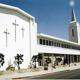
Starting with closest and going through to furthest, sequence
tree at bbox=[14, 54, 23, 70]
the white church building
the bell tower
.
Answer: the white church building
tree at bbox=[14, 54, 23, 70]
the bell tower

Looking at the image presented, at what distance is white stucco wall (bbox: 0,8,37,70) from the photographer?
82.0ft

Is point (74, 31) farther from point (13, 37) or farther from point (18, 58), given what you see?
point (18, 58)

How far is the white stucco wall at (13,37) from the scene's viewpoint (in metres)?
25.0

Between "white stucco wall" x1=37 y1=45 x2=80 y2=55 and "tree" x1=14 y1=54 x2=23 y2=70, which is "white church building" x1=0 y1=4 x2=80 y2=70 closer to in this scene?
"white stucco wall" x1=37 y1=45 x2=80 y2=55

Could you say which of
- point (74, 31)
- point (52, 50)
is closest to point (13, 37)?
point (52, 50)

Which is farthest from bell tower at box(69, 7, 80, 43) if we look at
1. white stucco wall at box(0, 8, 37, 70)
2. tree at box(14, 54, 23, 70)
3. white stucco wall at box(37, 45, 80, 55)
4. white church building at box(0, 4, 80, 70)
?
tree at box(14, 54, 23, 70)

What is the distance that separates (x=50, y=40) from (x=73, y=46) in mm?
16851

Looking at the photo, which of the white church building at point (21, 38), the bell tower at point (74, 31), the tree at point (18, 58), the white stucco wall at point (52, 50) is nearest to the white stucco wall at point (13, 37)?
the white church building at point (21, 38)

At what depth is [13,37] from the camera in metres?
26.5

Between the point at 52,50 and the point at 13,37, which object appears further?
the point at 52,50

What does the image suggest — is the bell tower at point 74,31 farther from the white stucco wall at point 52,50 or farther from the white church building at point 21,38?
the white church building at point 21,38

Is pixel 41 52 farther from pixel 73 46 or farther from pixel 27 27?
pixel 73 46

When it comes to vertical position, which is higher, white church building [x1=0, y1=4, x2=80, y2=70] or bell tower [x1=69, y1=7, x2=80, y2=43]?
bell tower [x1=69, y1=7, x2=80, y2=43]

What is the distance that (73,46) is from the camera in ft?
174
